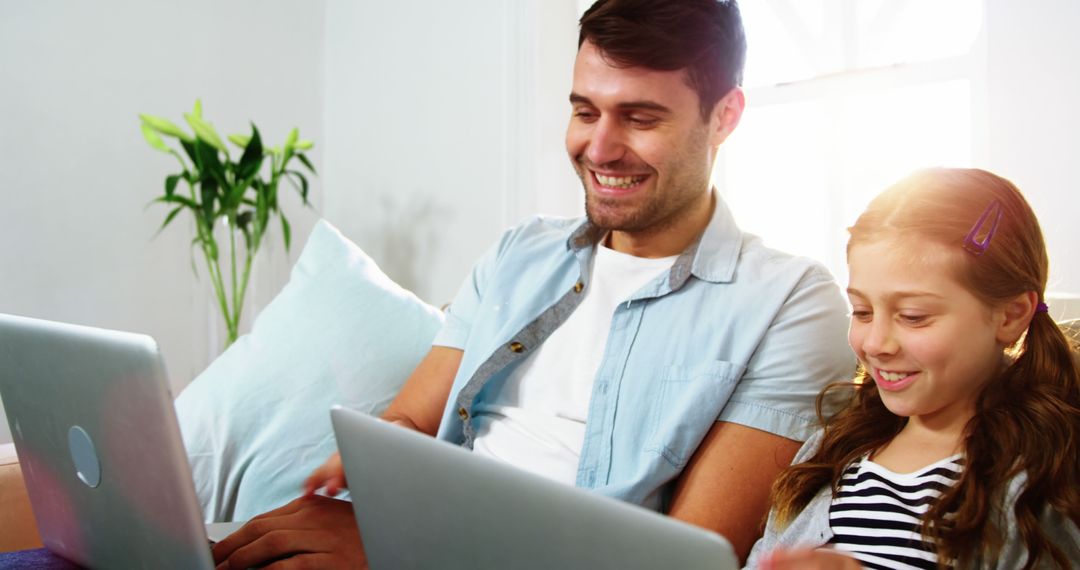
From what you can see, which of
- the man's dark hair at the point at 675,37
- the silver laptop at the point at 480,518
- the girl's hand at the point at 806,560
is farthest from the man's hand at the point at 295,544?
the man's dark hair at the point at 675,37

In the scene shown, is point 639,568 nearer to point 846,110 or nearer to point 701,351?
point 701,351

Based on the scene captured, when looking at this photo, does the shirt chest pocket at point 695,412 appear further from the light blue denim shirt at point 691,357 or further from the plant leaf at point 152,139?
the plant leaf at point 152,139

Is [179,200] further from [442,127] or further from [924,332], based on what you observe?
[924,332]

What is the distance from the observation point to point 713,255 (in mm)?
1343

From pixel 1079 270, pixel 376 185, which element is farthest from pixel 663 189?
pixel 376 185

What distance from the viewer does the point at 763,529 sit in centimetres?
117

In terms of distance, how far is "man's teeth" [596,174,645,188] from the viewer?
4.60ft

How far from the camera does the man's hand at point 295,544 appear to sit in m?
0.97

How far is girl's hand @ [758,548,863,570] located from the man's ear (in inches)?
34.0

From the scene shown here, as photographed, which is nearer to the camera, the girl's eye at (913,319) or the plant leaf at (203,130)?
the girl's eye at (913,319)

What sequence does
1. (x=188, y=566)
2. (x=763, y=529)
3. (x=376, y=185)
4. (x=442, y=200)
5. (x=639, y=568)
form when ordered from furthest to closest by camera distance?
(x=376, y=185) → (x=442, y=200) → (x=763, y=529) → (x=188, y=566) → (x=639, y=568)

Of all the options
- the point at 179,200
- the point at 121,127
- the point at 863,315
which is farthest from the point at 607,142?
the point at 121,127

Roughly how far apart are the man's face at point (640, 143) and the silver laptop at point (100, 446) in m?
0.77

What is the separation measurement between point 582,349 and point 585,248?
18 centimetres
